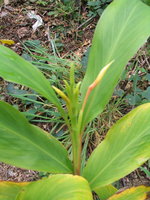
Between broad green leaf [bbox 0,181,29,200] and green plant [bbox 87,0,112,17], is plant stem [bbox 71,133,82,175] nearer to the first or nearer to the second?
broad green leaf [bbox 0,181,29,200]

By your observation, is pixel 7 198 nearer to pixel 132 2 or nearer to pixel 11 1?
pixel 132 2

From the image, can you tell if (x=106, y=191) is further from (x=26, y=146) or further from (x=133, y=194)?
(x=26, y=146)

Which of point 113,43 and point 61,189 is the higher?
point 113,43

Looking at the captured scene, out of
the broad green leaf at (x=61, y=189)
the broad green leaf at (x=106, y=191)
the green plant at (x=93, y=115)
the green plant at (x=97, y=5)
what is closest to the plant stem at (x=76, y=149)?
the green plant at (x=93, y=115)

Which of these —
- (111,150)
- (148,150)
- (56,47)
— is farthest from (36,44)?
(148,150)

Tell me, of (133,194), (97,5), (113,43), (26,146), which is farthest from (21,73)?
(97,5)

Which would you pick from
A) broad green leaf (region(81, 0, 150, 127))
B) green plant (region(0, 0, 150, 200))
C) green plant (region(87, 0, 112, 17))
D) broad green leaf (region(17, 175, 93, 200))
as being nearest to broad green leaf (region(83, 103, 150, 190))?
green plant (region(0, 0, 150, 200))

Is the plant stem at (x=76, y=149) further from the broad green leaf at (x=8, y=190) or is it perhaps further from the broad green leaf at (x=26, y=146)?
the broad green leaf at (x=8, y=190)
